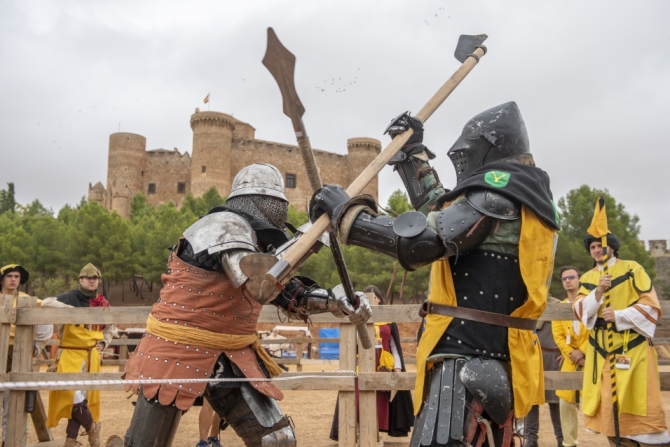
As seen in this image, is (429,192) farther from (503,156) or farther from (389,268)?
(389,268)

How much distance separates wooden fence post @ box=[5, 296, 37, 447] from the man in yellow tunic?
15.0 feet

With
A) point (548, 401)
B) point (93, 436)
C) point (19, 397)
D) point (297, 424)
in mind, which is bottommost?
point (297, 424)

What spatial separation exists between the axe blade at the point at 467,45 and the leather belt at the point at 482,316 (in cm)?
130

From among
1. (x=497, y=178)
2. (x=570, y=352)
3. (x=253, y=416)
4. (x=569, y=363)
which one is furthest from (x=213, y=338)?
(x=569, y=363)

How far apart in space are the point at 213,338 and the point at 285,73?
148 cm

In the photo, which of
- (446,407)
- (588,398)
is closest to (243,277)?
(446,407)

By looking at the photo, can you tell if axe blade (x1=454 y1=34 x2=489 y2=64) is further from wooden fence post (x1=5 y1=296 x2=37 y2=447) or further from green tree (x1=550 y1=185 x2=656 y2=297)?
green tree (x1=550 y1=185 x2=656 y2=297)

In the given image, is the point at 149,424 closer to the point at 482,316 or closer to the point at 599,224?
the point at 482,316

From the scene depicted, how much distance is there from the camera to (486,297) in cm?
238

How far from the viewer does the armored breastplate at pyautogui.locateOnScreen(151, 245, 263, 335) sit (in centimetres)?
321

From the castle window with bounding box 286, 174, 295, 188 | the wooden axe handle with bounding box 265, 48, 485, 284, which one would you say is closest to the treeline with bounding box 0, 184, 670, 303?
the castle window with bounding box 286, 174, 295, 188

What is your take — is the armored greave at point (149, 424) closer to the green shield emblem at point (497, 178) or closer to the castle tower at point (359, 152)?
the green shield emblem at point (497, 178)

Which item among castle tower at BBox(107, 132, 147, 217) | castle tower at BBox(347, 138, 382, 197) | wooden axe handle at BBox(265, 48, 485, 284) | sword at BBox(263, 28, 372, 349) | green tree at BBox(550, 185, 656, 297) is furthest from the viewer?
castle tower at BBox(347, 138, 382, 197)

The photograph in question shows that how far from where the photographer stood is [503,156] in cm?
264
